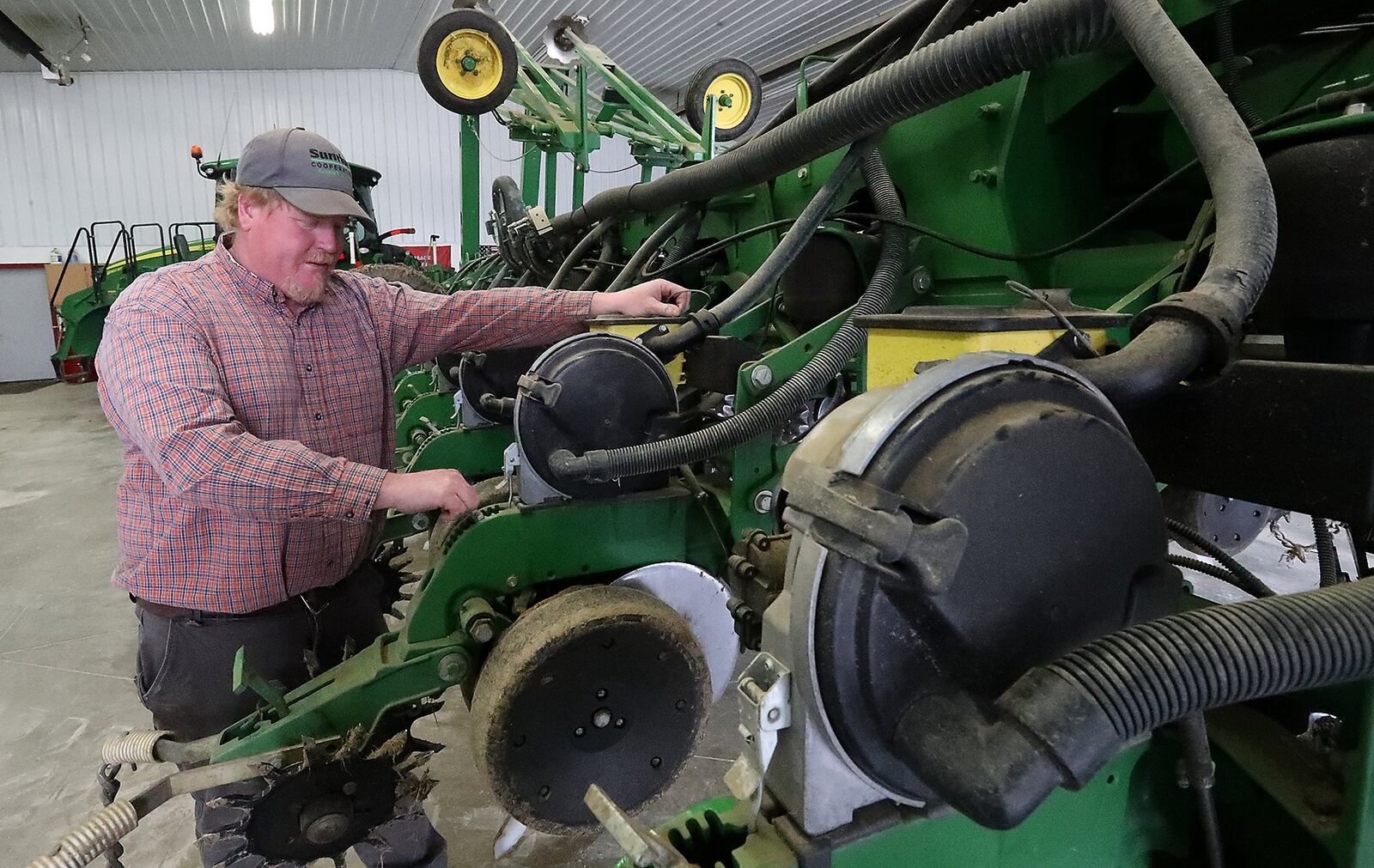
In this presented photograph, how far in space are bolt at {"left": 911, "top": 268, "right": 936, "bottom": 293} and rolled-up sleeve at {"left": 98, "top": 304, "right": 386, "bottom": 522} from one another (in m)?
1.31

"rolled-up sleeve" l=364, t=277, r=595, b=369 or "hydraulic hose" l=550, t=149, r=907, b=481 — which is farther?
"rolled-up sleeve" l=364, t=277, r=595, b=369

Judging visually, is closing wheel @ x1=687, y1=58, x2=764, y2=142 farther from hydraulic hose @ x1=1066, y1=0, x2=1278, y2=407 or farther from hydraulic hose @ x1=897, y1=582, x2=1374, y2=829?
hydraulic hose @ x1=897, y1=582, x2=1374, y2=829

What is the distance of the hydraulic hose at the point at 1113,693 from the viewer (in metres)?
0.54

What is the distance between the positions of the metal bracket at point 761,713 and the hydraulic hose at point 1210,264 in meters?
0.41

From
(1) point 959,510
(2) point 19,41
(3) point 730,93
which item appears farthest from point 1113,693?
(2) point 19,41

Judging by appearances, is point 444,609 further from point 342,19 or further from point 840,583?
point 342,19

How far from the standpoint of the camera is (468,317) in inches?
75.6

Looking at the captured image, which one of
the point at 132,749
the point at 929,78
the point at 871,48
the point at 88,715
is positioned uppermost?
the point at 871,48

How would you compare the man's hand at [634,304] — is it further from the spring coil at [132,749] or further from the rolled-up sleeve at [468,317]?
the spring coil at [132,749]

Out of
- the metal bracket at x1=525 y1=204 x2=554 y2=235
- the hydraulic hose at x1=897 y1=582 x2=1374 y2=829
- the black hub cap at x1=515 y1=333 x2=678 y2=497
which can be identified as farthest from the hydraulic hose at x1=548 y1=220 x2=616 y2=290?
the hydraulic hose at x1=897 y1=582 x2=1374 y2=829

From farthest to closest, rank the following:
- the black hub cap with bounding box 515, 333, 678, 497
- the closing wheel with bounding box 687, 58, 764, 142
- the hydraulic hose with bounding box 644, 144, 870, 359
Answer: the closing wheel with bounding box 687, 58, 764, 142 → the hydraulic hose with bounding box 644, 144, 870, 359 → the black hub cap with bounding box 515, 333, 678, 497

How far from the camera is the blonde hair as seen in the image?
5.02 feet

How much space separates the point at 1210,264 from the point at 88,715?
3067 mm

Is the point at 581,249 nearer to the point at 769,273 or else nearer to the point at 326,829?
the point at 769,273
